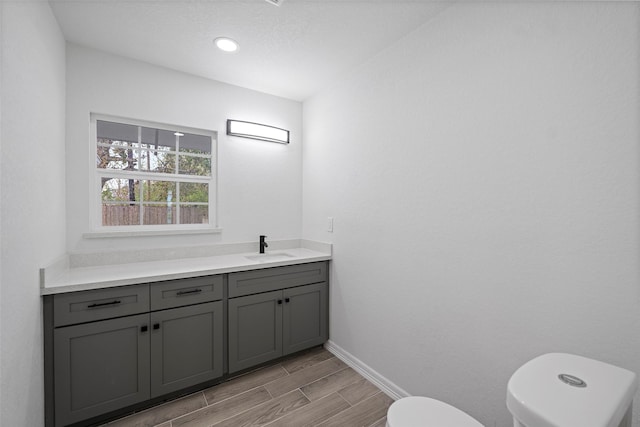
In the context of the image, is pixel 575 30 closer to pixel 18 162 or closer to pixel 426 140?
pixel 426 140

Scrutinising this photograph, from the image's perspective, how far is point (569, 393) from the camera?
2.70ft

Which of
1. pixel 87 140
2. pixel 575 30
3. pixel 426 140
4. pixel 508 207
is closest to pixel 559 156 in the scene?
pixel 508 207

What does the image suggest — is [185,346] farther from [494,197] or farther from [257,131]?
[494,197]

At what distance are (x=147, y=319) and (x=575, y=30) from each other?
277 cm

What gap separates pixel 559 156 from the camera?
1.24 meters

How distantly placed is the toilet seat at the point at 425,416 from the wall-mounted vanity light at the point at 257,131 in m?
2.47

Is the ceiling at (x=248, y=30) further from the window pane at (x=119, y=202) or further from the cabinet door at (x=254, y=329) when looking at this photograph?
the cabinet door at (x=254, y=329)

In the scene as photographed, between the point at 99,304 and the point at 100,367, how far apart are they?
1.29 ft

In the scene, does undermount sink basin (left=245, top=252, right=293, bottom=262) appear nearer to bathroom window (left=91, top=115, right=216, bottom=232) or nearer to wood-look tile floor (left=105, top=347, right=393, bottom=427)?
bathroom window (left=91, top=115, right=216, bottom=232)

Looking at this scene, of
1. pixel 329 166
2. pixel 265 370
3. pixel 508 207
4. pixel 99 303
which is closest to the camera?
pixel 508 207

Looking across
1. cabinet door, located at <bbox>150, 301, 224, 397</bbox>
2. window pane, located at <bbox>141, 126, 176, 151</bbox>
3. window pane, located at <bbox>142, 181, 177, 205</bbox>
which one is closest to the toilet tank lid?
cabinet door, located at <bbox>150, 301, 224, 397</bbox>

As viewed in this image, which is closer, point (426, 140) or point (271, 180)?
point (426, 140)

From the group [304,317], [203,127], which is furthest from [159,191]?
[304,317]

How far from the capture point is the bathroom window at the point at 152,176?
2262 mm
